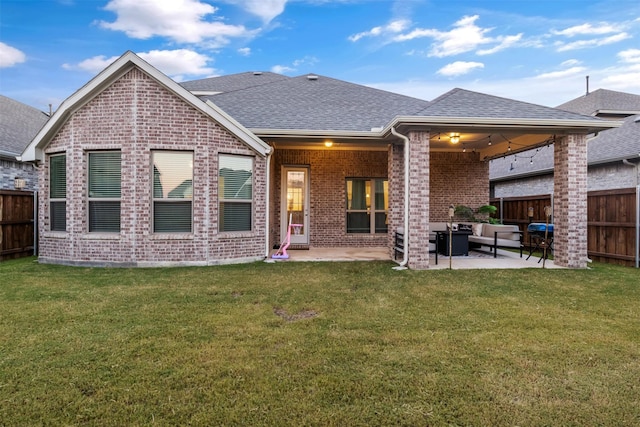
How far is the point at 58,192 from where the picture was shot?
7.87 metres

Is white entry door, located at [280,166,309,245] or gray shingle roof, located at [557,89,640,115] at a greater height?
gray shingle roof, located at [557,89,640,115]

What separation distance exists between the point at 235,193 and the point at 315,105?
4504mm

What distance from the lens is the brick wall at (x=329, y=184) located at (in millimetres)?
10930

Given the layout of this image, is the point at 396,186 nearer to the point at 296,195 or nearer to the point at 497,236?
the point at 296,195

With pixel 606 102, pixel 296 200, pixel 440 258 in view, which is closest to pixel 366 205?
pixel 296 200

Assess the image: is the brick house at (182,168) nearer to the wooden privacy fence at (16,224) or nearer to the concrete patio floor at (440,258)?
the concrete patio floor at (440,258)

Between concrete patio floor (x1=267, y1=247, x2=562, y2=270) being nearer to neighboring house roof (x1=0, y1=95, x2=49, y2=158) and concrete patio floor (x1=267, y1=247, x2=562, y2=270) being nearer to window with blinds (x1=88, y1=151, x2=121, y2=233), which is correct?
window with blinds (x1=88, y1=151, x2=121, y2=233)

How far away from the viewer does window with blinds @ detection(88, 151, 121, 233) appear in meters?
7.48

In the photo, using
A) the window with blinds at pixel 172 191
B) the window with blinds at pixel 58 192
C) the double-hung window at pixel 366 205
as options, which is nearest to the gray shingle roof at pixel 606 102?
the double-hung window at pixel 366 205

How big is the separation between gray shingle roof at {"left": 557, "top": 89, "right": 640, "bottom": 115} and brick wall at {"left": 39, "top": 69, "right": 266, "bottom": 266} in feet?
56.6

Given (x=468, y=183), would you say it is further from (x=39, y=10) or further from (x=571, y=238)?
(x=39, y=10)

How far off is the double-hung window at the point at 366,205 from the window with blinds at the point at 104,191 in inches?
256

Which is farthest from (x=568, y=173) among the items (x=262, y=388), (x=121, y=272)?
(x=121, y=272)

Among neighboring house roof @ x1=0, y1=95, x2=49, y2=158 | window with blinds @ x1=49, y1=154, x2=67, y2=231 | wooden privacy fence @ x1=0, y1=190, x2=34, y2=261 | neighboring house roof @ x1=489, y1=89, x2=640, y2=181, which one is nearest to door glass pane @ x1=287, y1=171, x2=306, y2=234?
window with blinds @ x1=49, y1=154, x2=67, y2=231
